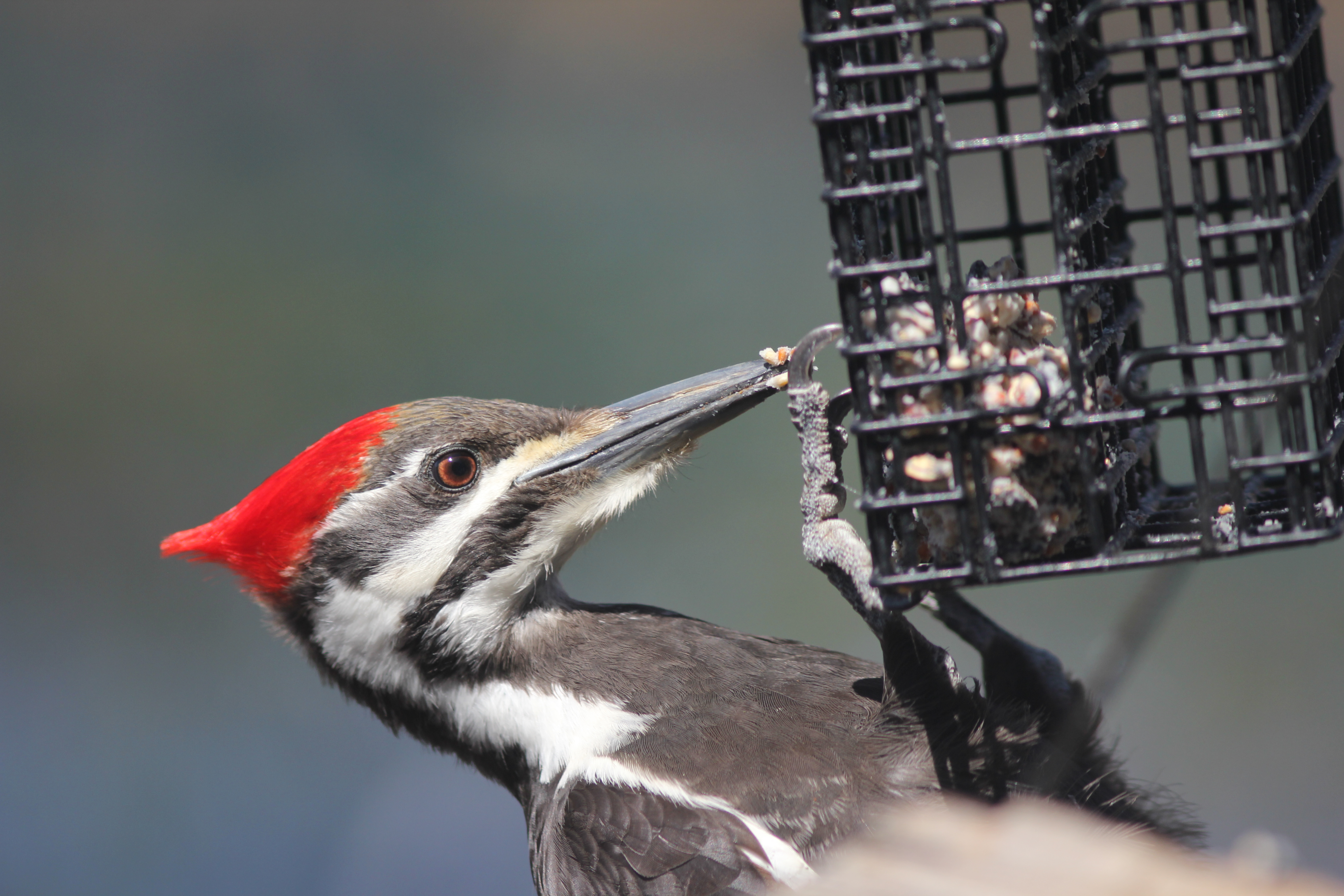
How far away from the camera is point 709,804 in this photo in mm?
2307

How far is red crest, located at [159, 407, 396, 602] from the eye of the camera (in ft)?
8.43

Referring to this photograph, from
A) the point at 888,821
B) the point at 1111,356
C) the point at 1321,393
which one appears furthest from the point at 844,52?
the point at 888,821

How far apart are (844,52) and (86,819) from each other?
6049mm

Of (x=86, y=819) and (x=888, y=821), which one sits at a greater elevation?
(x=888, y=821)

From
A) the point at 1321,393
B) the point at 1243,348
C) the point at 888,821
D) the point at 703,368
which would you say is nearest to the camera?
the point at 1243,348

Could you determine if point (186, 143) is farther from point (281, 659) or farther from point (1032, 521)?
point (1032, 521)

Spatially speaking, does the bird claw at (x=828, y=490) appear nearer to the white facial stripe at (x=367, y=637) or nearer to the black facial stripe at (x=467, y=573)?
the black facial stripe at (x=467, y=573)

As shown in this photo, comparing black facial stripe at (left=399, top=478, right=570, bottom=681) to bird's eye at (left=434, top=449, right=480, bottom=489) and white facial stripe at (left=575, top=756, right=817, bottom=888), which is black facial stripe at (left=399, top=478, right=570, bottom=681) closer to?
bird's eye at (left=434, top=449, right=480, bottom=489)

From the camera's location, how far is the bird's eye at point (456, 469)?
8.66ft

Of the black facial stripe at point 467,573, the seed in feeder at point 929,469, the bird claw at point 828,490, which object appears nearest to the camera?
the seed in feeder at point 929,469

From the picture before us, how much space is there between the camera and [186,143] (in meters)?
6.80

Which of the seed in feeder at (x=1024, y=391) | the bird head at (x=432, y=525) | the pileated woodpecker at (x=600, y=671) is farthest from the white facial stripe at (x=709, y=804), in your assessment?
the seed in feeder at (x=1024, y=391)

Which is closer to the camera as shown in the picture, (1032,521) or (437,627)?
(1032,521)

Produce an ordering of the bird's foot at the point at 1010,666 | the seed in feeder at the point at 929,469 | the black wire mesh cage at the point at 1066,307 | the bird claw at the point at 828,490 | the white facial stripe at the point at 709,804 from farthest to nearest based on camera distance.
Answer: the bird's foot at the point at 1010,666, the white facial stripe at the point at 709,804, the bird claw at the point at 828,490, the seed in feeder at the point at 929,469, the black wire mesh cage at the point at 1066,307
